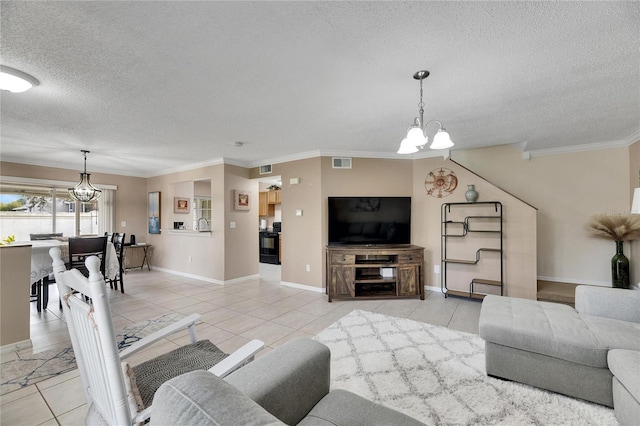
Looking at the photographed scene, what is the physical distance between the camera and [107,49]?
5.90 feet

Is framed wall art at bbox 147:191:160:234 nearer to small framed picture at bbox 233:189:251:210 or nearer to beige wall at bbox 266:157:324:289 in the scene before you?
small framed picture at bbox 233:189:251:210

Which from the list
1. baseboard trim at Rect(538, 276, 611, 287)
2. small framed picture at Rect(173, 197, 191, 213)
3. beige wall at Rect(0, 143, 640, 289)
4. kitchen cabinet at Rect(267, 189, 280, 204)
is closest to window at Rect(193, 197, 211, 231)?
small framed picture at Rect(173, 197, 191, 213)

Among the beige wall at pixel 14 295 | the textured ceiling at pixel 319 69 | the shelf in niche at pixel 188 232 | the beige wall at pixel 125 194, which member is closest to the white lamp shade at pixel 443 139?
the textured ceiling at pixel 319 69

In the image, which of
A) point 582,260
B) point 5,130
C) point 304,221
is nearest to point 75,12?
point 5,130

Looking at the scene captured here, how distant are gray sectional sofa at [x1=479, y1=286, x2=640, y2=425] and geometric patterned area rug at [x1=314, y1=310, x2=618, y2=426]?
0.10m

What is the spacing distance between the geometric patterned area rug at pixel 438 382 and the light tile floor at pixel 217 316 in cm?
51

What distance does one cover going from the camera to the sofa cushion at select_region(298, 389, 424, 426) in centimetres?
106

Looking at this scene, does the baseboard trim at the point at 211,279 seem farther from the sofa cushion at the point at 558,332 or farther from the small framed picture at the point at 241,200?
the sofa cushion at the point at 558,332

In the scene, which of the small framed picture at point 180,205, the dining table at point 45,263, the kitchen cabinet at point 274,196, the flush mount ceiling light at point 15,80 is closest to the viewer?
the flush mount ceiling light at point 15,80

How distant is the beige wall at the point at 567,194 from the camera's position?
12.9ft

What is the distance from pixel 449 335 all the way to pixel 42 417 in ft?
11.1

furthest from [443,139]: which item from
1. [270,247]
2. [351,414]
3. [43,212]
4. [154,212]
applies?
[43,212]

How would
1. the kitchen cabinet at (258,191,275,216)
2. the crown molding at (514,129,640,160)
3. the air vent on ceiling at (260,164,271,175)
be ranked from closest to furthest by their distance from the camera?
the crown molding at (514,129,640,160), the air vent on ceiling at (260,164,271,175), the kitchen cabinet at (258,191,275,216)

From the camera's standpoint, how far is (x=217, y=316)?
11.5 ft
